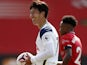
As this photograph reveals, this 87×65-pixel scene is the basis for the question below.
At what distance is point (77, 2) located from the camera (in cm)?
1202

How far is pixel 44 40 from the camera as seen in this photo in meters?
5.43

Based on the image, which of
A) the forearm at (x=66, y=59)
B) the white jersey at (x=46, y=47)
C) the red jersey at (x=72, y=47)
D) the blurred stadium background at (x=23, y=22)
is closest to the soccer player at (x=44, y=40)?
the white jersey at (x=46, y=47)

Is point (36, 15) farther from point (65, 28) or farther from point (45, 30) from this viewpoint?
point (65, 28)

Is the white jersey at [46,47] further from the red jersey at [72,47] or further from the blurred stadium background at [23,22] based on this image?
the blurred stadium background at [23,22]

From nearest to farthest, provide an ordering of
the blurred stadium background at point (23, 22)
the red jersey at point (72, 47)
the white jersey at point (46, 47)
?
the white jersey at point (46, 47) < the red jersey at point (72, 47) < the blurred stadium background at point (23, 22)

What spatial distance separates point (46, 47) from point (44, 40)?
0.08 m

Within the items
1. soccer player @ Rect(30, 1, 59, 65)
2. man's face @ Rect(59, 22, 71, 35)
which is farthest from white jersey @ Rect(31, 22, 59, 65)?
man's face @ Rect(59, 22, 71, 35)

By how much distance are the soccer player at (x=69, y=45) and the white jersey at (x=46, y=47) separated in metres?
0.36

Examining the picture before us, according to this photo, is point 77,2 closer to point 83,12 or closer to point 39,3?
point 83,12

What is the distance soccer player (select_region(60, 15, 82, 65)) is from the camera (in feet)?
19.3

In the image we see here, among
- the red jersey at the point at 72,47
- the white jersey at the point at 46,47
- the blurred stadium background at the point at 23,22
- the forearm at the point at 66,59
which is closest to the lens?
the white jersey at the point at 46,47

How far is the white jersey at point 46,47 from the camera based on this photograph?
5418mm

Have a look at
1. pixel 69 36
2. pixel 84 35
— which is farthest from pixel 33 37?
pixel 69 36

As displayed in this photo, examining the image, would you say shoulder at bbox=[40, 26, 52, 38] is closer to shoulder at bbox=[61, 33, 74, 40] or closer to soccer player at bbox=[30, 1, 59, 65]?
soccer player at bbox=[30, 1, 59, 65]
